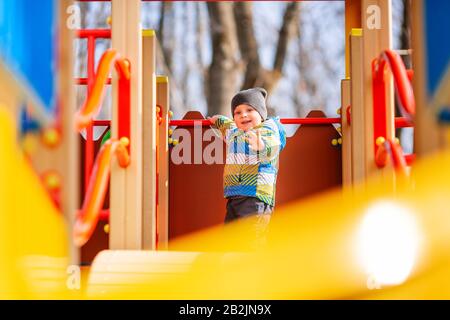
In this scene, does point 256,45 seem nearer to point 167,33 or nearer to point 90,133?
point 167,33

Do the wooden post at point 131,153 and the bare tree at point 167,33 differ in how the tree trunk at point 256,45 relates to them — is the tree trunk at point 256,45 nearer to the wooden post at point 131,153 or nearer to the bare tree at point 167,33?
the bare tree at point 167,33

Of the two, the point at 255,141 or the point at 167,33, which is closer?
the point at 255,141

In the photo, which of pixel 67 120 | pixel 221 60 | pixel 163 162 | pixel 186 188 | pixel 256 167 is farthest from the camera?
pixel 221 60

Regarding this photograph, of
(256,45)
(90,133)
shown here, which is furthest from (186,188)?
(256,45)

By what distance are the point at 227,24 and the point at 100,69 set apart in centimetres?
695

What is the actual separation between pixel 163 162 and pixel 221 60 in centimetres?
547

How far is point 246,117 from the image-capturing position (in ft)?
10.6

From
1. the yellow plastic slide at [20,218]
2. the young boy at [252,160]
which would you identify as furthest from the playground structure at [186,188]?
the young boy at [252,160]

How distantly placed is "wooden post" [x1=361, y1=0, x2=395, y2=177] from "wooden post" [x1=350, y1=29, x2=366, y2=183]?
0.05 meters

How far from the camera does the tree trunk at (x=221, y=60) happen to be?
8.58 metres

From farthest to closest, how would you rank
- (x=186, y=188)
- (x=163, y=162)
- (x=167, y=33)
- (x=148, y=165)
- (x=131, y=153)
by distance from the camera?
1. (x=167, y=33)
2. (x=186, y=188)
3. (x=163, y=162)
4. (x=148, y=165)
5. (x=131, y=153)

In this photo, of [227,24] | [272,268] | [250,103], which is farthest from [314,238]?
[227,24]

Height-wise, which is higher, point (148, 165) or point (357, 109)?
point (357, 109)

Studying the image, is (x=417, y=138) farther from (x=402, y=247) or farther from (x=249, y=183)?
(x=249, y=183)
